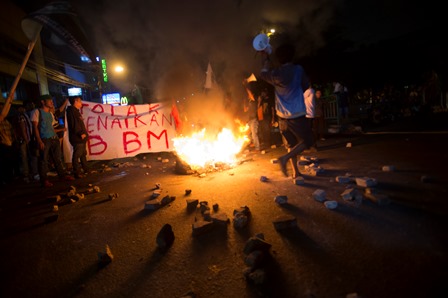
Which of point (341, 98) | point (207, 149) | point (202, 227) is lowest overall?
point (202, 227)

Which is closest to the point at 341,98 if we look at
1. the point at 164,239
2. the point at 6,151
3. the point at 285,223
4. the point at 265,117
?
the point at 265,117

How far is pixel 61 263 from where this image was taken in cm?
267

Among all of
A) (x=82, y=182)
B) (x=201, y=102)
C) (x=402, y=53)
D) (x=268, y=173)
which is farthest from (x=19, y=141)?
(x=402, y=53)

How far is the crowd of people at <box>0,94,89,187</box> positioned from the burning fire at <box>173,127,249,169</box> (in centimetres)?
269

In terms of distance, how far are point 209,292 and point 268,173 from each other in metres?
3.63

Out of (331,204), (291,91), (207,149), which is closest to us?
(331,204)

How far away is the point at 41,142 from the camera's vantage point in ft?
19.9

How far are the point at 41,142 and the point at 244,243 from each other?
580 centimetres

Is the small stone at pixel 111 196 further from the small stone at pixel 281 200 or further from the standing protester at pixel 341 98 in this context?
the standing protester at pixel 341 98

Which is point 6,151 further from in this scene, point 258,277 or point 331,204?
point 331,204

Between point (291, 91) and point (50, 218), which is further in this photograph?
point (291, 91)

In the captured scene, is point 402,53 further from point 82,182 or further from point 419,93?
point 82,182

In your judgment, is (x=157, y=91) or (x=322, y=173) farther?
(x=157, y=91)

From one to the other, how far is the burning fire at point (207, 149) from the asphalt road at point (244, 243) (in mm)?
1637
